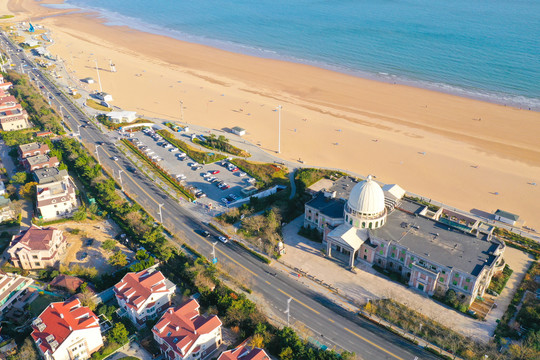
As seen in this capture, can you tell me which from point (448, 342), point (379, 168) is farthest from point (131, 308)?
point (379, 168)

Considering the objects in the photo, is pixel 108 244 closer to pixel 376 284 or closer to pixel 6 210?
pixel 6 210

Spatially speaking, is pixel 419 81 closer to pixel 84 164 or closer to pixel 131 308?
pixel 84 164

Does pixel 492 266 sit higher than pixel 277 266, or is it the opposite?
pixel 492 266

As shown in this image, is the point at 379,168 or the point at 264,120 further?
the point at 264,120

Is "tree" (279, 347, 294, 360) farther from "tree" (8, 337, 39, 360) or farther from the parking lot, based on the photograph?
the parking lot

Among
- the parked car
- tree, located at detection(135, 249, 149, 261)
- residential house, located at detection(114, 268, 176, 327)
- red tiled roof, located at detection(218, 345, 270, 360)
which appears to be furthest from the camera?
the parked car

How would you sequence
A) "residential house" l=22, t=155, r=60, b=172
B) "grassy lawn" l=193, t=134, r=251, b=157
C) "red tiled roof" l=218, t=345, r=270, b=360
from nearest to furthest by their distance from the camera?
1. "red tiled roof" l=218, t=345, r=270, b=360
2. "residential house" l=22, t=155, r=60, b=172
3. "grassy lawn" l=193, t=134, r=251, b=157

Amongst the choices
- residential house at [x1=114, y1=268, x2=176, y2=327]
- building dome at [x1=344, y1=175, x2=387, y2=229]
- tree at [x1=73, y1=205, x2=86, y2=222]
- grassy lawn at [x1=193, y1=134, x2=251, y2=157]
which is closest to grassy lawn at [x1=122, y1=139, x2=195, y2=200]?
grassy lawn at [x1=193, y1=134, x2=251, y2=157]

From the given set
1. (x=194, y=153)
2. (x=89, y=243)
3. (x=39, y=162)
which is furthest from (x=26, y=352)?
(x=194, y=153)
